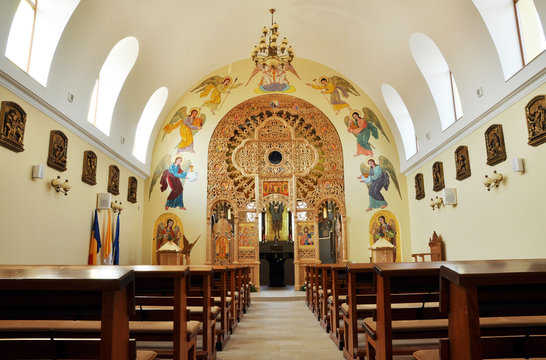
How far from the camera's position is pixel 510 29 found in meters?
7.41

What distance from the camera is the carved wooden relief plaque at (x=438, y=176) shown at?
10462mm

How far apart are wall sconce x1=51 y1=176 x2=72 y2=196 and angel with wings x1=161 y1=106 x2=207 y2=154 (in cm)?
566

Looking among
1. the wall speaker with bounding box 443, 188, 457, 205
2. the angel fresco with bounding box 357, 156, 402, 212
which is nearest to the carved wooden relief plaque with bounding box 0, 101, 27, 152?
the wall speaker with bounding box 443, 188, 457, 205

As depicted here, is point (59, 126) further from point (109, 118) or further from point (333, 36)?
point (333, 36)

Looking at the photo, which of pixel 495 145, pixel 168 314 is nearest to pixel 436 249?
pixel 495 145

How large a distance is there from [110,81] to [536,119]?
929cm

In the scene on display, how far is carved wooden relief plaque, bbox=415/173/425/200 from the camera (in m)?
11.9

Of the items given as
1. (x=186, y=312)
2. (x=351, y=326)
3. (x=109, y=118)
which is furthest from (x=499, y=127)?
(x=109, y=118)

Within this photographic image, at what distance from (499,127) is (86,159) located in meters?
8.56

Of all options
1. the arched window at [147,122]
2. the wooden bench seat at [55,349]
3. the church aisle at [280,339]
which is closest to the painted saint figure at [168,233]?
the arched window at [147,122]

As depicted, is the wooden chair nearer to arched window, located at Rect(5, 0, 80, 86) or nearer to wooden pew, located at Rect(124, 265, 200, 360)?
wooden pew, located at Rect(124, 265, 200, 360)

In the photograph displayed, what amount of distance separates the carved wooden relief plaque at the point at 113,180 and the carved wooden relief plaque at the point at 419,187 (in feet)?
28.1

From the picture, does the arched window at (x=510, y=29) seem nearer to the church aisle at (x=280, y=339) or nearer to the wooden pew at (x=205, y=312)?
the church aisle at (x=280, y=339)

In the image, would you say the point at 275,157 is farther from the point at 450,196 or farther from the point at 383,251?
the point at 450,196
